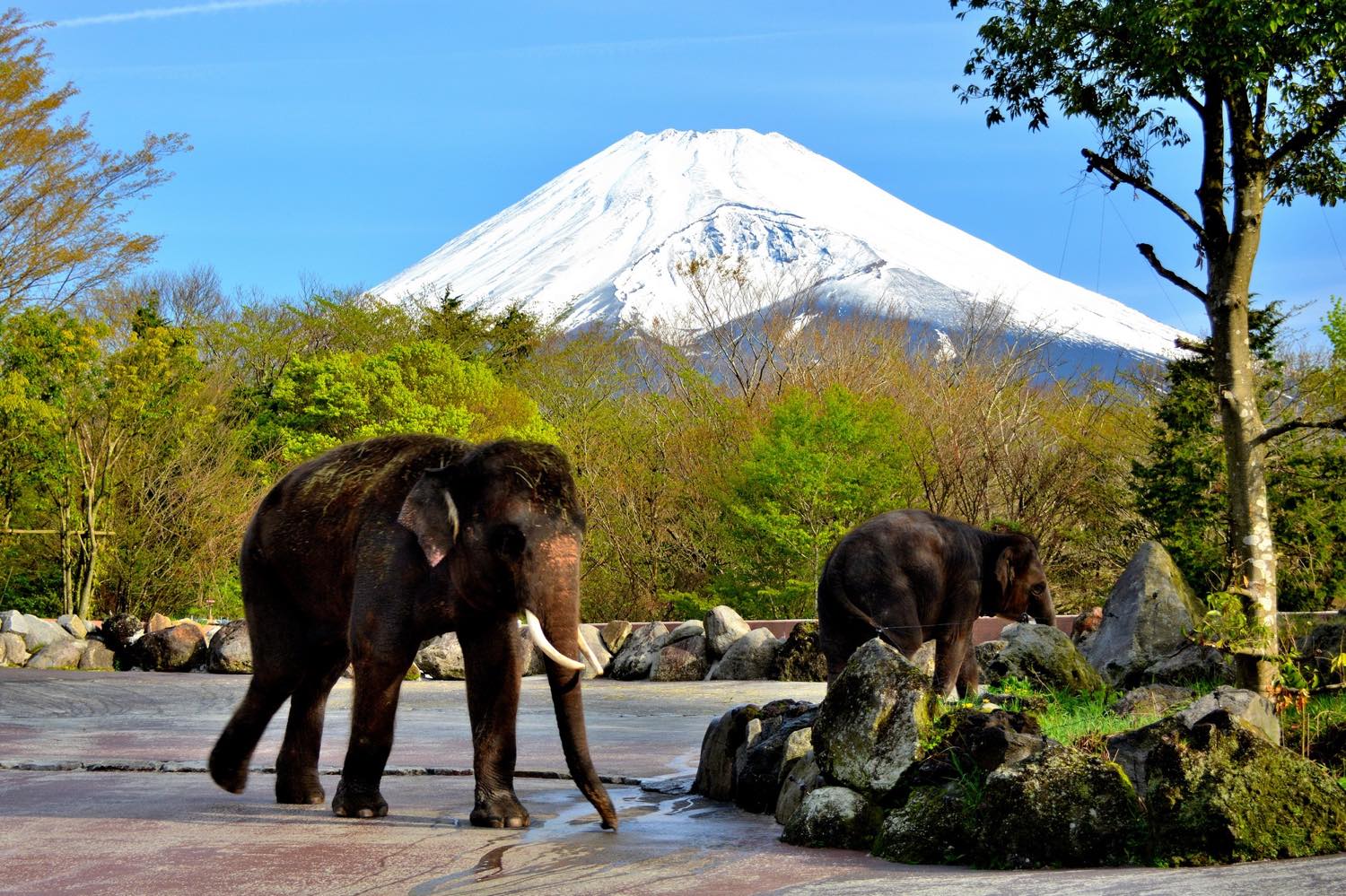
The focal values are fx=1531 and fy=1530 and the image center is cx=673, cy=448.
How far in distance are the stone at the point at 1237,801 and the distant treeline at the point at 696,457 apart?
18544 millimetres

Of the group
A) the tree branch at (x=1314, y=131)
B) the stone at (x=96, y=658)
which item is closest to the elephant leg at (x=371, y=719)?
the tree branch at (x=1314, y=131)

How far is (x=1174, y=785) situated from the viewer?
270 inches

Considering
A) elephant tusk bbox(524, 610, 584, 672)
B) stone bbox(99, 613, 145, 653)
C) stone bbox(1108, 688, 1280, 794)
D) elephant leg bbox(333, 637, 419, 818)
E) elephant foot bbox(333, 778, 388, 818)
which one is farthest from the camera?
stone bbox(99, 613, 145, 653)

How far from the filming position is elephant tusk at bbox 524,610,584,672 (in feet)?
24.5

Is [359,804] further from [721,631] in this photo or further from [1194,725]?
[721,631]

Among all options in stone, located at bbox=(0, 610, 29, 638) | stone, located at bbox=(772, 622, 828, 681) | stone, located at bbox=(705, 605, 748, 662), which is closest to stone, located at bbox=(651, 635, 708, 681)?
stone, located at bbox=(705, 605, 748, 662)

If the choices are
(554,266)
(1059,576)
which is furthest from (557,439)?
(554,266)

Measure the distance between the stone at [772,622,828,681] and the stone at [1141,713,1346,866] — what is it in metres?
15.1

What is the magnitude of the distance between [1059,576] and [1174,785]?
88.5 feet

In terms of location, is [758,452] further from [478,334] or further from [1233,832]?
[478,334]

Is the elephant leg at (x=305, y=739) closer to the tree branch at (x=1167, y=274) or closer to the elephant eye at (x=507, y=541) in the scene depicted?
the elephant eye at (x=507, y=541)

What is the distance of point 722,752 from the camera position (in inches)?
375

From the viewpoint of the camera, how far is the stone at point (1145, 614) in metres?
15.1

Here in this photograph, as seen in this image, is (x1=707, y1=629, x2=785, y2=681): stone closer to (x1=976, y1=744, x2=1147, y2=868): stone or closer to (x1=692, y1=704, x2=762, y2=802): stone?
(x1=692, y1=704, x2=762, y2=802): stone
